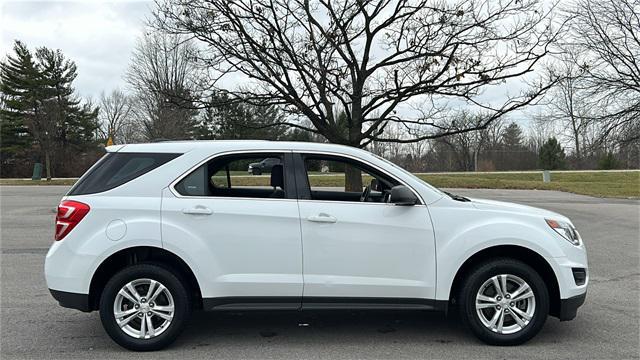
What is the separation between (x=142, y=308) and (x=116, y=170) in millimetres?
1217

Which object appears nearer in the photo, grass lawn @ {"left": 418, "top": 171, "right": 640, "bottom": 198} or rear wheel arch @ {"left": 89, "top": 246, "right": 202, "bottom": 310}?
rear wheel arch @ {"left": 89, "top": 246, "right": 202, "bottom": 310}

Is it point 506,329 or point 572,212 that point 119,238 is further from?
point 572,212

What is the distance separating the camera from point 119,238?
4.12 m

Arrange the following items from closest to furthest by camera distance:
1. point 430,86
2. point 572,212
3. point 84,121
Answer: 1. point 430,86
2. point 572,212
3. point 84,121

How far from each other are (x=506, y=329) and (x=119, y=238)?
11.2 ft

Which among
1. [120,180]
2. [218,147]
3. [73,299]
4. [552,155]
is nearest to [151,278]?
[73,299]

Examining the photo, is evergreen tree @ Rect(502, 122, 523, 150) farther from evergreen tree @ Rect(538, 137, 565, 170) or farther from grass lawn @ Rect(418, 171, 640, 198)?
grass lawn @ Rect(418, 171, 640, 198)

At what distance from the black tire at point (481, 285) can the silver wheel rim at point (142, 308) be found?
8.31 feet

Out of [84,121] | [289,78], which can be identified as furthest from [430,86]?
[84,121]

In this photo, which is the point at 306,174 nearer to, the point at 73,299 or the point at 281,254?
the point at 281,254

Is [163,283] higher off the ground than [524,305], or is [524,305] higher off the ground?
[163,283]

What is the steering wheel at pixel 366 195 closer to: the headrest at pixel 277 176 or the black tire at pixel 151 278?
the headrest at pixel 277 176

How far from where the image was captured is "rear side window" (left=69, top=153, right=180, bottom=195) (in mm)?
4277

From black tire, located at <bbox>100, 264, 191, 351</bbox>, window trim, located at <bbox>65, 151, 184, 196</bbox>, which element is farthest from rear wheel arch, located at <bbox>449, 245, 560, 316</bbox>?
window trim, located at <bbox>65, 151, 184, 196</bbox>
